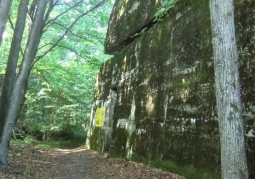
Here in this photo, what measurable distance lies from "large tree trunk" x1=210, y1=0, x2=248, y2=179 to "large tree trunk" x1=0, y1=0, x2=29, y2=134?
17.7 ft

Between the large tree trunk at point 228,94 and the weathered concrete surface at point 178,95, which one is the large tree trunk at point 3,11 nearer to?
the large tree trunk at point 228,94

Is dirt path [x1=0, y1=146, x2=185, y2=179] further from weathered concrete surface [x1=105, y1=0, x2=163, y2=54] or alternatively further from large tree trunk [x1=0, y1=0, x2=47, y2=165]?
weathered concrete surface [x1=105, y1=0, x2=163, y2=54]

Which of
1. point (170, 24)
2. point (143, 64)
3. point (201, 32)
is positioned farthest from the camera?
point (143, 64)

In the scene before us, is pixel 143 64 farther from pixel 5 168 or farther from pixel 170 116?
pixel 5 168

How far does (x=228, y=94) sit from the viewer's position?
3.39m

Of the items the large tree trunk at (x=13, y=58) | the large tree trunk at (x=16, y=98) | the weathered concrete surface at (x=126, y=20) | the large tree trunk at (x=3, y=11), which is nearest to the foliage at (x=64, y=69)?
the weathered concrete surface at (x=126, y=20)

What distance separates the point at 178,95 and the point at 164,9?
280 cm

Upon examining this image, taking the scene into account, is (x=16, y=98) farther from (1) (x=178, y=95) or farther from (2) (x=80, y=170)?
(1) (x=178, y=95)

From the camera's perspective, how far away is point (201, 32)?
581 centimetres

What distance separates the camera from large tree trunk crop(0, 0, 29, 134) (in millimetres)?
7071

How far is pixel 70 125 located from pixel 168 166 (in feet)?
34.4

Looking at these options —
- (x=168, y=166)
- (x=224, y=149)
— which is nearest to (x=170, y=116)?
(x=168, y=166)

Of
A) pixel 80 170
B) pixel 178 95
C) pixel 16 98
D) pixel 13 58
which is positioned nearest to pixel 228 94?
pixel 178 95

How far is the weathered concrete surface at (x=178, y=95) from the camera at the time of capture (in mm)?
4680
